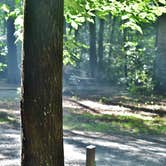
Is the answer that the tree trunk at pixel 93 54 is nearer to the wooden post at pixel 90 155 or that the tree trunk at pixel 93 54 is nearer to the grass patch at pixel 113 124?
the grass patch at pixel 113 124

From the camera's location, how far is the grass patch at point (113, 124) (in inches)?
440

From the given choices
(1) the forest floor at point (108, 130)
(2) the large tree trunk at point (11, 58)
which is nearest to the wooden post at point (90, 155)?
(1) the forest floor at point (108, 130)

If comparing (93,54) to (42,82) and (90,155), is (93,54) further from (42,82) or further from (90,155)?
(42,82)

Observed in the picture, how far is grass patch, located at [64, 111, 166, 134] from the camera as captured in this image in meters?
11.2

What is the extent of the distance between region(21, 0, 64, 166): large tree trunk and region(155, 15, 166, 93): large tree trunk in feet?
49.4

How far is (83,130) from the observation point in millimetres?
11094

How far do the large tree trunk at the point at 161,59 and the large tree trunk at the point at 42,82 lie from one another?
15.1m

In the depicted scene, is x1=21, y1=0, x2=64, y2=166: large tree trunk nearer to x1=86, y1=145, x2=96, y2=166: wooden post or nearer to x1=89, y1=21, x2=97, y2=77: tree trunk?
x1=86, y1=145, x2=96, y2=166: wooden post

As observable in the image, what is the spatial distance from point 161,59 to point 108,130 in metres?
8.37

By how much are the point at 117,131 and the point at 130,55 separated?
44.7 ft

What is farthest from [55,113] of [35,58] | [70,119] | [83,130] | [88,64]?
[88,64]

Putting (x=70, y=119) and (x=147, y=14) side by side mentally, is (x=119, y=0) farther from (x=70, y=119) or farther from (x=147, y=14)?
(x=70, y=119)

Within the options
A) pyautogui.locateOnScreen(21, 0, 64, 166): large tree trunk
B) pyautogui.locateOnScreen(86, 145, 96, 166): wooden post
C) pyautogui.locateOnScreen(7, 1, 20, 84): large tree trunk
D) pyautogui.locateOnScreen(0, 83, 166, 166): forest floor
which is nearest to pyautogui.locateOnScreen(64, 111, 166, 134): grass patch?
pyautogui.locateOnScreen(0, 83, 166, 166): forest floor

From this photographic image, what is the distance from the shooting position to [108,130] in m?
11.1
